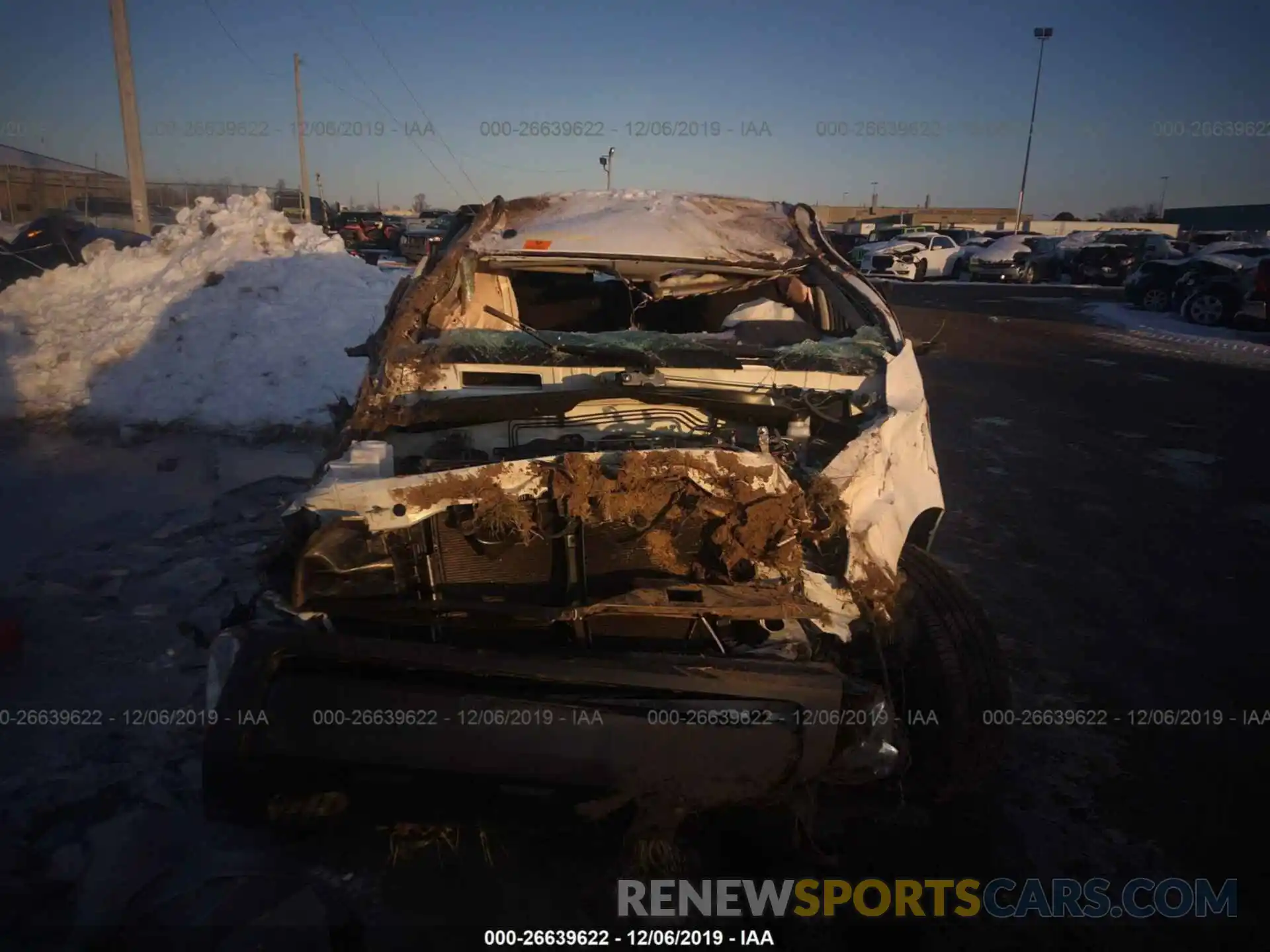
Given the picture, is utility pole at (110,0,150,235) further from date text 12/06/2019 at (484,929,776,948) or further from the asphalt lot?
date text 12/06/2019 at (484,929,776,948)

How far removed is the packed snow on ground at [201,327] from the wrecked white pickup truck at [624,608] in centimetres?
511

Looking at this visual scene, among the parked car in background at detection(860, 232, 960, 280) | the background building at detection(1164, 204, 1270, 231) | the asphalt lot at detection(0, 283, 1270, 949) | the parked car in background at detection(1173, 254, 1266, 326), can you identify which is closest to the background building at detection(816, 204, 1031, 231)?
the background building at detection(1164, 204, 1270, 231)

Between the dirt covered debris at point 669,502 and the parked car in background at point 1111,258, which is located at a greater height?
the parked car in background at point 1111,258

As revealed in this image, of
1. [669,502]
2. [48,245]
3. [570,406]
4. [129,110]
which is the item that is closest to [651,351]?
[570,406]

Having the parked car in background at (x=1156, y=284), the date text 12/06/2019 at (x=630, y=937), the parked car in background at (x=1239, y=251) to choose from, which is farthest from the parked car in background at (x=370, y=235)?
the date text 12/06/2019 at (x=630, y=937)

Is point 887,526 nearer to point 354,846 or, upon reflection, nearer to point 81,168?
point 354,846

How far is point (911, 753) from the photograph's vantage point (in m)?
2.59

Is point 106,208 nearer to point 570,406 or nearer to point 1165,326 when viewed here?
point 570,406

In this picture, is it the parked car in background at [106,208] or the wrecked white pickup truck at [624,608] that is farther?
the parked car in background at [106,208]

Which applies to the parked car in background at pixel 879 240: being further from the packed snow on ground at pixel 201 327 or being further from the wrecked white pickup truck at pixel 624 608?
the wrecked white pickup truck at pixel 624 608

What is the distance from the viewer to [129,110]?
1127cm

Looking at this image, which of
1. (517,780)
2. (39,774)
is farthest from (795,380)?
(39,774)

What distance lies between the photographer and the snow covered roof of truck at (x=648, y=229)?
3828 mm

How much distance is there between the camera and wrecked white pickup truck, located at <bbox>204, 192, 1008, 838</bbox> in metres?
2.00
